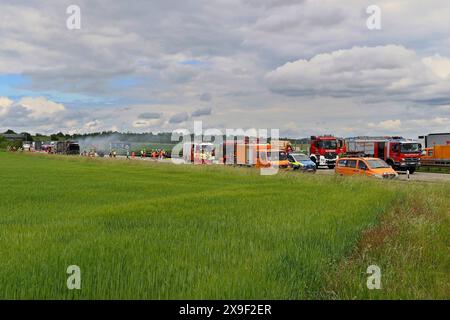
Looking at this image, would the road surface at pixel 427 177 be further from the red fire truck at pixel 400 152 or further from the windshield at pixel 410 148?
the windshield at pixel 410 148

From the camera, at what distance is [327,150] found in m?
46.4

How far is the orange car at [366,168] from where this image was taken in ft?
94.9

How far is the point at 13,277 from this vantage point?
636 cm

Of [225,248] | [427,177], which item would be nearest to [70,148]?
[427,177]

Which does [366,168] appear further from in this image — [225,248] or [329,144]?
[225,248]

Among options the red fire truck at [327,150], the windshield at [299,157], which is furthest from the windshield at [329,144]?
the windshield at [299,157]

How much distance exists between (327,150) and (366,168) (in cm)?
1715

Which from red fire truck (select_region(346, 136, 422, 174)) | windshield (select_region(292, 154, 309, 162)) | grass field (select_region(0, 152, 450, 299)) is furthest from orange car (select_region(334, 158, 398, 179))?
grass field (select_region(0, 152, 450, 299))

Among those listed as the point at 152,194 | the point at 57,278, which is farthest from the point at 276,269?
the point at 152,194

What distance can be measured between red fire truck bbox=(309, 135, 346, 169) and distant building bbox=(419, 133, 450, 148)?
1405 centimetres

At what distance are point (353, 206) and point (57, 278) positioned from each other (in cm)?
1059

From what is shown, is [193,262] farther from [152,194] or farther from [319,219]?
[152,194]

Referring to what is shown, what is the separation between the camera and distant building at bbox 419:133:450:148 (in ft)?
173

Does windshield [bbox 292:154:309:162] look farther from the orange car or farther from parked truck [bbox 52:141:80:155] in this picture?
parked truck [bbox 52:141:80:155]
